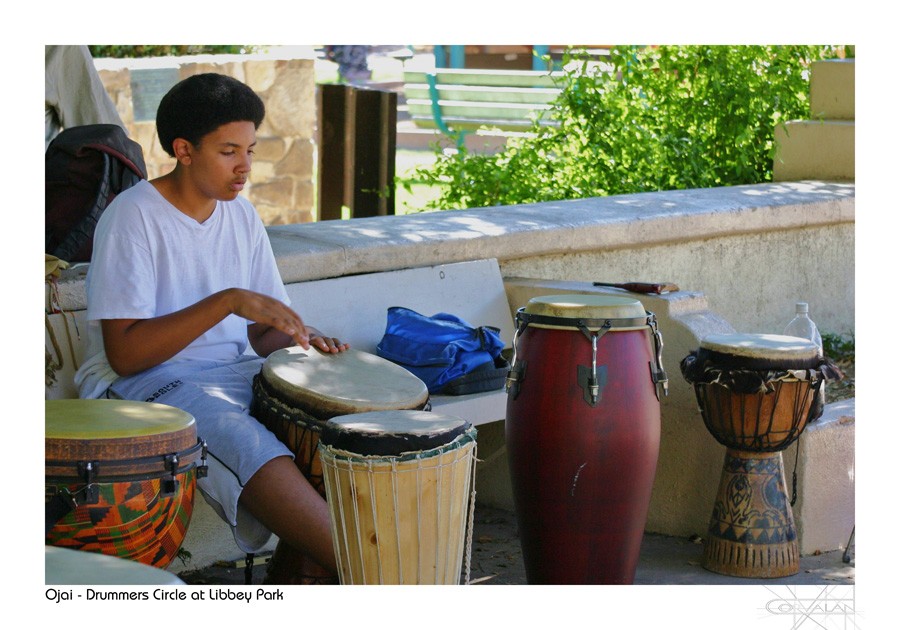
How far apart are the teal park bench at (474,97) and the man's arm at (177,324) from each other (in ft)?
27.5

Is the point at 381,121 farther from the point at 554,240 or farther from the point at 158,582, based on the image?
the point at 158,582

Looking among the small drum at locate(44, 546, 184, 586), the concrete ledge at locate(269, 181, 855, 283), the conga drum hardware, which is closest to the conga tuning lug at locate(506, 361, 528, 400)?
the conga drum hardware

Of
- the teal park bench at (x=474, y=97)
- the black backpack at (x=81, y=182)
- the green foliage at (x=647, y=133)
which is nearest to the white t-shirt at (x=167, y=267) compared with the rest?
the black backpack at (x=81, y=182)

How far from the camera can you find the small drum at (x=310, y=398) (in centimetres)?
351

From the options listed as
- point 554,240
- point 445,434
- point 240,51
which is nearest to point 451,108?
point 240,51

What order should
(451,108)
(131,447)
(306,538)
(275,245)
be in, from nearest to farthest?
(131,447)
(306,538)
(275,245)
(451,108)

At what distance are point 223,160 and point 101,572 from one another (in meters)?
1.66

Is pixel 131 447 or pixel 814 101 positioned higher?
pixel 814 101

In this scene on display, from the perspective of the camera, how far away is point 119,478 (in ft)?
10.1

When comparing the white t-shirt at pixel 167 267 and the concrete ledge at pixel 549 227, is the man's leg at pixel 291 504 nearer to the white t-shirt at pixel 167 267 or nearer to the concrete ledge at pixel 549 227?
the white t-shirt at pixel 167 267

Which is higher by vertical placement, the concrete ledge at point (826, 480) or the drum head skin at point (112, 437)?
the drum head skin at point (112, 437)

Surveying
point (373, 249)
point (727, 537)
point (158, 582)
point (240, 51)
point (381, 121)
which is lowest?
point (727, 537)

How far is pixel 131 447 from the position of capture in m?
3.10
